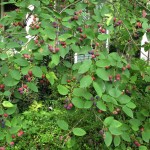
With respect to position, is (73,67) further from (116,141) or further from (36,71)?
(116,141)

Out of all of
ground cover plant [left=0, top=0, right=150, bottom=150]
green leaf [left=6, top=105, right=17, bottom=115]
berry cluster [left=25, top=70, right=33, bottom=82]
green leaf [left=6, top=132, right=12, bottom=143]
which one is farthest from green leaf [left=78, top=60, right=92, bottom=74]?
green leaf [left=6, top=132, right=12, bottom=143]

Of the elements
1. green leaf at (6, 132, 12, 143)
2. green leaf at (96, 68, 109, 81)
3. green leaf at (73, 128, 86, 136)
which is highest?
green leaf at (96, 68, 109, 81)

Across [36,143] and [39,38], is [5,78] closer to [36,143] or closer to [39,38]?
[39,38]

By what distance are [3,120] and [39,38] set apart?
1.40 ft

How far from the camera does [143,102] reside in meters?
2.71

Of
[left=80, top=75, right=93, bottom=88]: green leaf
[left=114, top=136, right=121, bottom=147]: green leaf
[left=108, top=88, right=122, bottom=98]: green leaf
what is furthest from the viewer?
[left=114, top=136, right=121, bottom=147]: green leaf

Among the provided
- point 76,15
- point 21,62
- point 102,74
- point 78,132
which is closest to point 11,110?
point 21,62

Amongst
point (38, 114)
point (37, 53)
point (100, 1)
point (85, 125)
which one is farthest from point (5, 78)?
point (38, 114)

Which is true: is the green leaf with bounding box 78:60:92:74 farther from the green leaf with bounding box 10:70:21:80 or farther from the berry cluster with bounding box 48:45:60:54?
the green leaf with bounding box 10:70:21:80

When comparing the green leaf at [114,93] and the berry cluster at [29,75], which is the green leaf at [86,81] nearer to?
the green leaf at [114,93]

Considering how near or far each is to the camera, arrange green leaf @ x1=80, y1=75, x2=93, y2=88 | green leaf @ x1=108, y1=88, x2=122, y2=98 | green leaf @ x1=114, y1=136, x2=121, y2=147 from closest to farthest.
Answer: green leaf @ x1=80, y1=75, x2=93, y2=88, green leaf @ x1=108, y1=88, x2=122, y2=98, green leaf @ x1=114, y1=136, x2=121, y2=147

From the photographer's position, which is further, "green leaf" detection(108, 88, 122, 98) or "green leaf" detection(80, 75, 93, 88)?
"green leaf" detection(108, 88, 122, 98)

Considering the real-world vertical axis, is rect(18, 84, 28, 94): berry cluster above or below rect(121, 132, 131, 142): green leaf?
above

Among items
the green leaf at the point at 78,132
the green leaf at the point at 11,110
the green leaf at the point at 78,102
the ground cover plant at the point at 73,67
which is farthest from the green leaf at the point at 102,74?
the green leaf at the point at 11,110
